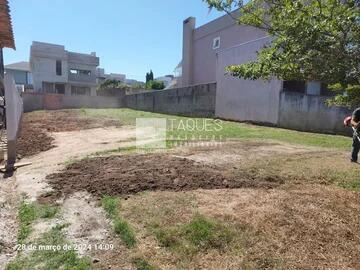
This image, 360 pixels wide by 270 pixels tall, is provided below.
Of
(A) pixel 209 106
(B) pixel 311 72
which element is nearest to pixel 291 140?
(B) pixel 311 72

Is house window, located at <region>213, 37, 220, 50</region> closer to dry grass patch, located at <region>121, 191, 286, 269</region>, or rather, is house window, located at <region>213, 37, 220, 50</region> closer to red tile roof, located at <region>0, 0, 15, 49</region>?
red tile roof, located at <region>0, 0, 15, 49</region>

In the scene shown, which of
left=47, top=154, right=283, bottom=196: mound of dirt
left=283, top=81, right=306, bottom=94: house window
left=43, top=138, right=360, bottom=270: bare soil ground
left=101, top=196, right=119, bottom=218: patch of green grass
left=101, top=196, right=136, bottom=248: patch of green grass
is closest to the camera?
left=43, top=138, right=360, bottom=270: bare soil ground

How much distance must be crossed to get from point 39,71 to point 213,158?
3998 cm

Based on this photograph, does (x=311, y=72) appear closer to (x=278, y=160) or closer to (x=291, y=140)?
(x=278, y=160)

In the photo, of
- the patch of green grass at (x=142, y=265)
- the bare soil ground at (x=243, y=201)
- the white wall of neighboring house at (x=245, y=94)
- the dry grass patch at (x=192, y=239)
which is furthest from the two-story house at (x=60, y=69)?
the patch of green grass at (x=142, y=265)

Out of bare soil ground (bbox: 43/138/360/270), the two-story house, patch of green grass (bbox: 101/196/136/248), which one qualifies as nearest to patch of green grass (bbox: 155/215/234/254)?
bare soil ground (bbox: 43/138/360/270)

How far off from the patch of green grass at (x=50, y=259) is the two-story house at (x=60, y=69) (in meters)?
42.2

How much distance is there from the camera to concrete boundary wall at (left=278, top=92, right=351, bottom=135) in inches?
484

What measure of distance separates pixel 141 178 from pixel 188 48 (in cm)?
2529

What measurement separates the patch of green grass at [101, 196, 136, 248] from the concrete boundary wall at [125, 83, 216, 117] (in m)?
15.5

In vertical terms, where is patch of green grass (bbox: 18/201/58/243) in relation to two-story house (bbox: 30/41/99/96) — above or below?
below

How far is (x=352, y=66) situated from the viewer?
3.40 m

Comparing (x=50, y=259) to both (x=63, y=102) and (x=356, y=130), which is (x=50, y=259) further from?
(x=63, y=102)

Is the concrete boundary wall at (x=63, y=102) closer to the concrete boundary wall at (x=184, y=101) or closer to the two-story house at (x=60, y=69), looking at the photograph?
the concrete boundary wall at (x=184, y=101)
